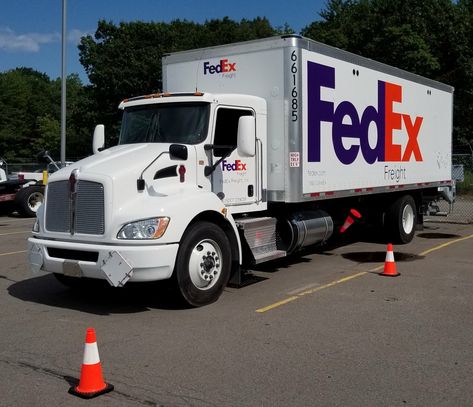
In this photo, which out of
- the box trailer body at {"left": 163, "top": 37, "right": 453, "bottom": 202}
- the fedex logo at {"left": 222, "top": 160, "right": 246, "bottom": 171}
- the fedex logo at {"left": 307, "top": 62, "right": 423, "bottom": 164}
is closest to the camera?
the fedex logo at {"left": 222, "top": 160, "right": 246, "bottom": 171}

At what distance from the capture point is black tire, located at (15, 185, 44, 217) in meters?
19.4

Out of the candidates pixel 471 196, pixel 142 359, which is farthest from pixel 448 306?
pixel 471 196

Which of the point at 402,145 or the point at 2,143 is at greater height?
the point at 2,143

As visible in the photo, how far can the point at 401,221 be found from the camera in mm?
12305

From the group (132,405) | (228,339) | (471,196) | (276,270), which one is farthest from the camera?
(471,196)

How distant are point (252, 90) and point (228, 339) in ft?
14.0

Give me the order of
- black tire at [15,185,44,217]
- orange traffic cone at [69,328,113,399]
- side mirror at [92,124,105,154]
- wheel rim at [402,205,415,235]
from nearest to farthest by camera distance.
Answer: orange traffic cone at [69,328,113,399] → side mirror at [92,124,105,154] → wheel rim at [402,205,415,235] → black tire at [15,185,44,217]

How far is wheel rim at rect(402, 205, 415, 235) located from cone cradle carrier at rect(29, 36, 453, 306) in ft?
1.01

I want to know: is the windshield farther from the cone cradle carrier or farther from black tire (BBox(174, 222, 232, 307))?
black tire (BBox(174, 222, 232, 307))

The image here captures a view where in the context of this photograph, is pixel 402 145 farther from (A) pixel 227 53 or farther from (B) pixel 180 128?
(B) pixel 180 128

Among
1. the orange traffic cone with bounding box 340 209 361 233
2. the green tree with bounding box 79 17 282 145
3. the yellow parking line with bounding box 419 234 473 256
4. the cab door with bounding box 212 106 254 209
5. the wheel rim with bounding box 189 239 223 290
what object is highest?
the green tree with bounding box 79 17 282 145

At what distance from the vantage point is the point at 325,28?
159 feet

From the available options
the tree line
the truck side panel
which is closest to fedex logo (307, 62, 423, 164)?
the truck side panel

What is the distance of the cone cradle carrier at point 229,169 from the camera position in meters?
6.55
